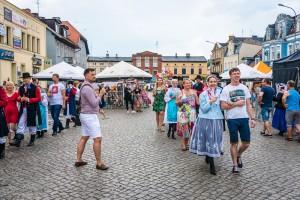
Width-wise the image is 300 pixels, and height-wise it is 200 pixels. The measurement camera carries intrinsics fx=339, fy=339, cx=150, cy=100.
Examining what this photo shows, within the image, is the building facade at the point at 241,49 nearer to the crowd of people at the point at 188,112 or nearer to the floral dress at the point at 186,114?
the crowd of people at the point at 188,112

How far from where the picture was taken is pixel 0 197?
477 cm

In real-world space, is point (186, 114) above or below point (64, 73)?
below

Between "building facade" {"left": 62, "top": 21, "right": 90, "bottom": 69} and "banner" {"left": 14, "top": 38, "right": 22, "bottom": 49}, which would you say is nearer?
"banner" {"left": 14, "top": 38, "right": 22, "bottom": 49}

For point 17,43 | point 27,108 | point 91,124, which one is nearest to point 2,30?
point 17,43

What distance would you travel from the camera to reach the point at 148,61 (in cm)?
10938

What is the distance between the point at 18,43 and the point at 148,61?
277 feet

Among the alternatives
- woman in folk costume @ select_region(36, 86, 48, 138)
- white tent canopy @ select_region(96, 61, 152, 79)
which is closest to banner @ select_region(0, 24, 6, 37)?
white tent canopy @ select_region(96, 61, 152, 79)

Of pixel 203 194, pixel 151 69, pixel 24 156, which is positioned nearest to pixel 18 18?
pixel 24 156

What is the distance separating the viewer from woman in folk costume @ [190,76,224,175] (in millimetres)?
6109

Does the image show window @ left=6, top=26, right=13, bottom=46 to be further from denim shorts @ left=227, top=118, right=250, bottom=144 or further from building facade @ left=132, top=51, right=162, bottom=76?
building facade @ left=132, top=51, right=162, bottom=76

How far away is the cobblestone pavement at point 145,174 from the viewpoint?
16.2 feet

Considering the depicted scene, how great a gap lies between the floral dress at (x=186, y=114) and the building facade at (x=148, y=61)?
101312 millimetres

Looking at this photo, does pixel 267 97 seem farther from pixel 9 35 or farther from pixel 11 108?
pixel 9 35

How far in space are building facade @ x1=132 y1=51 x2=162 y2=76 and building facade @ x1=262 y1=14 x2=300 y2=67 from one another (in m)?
62.9
